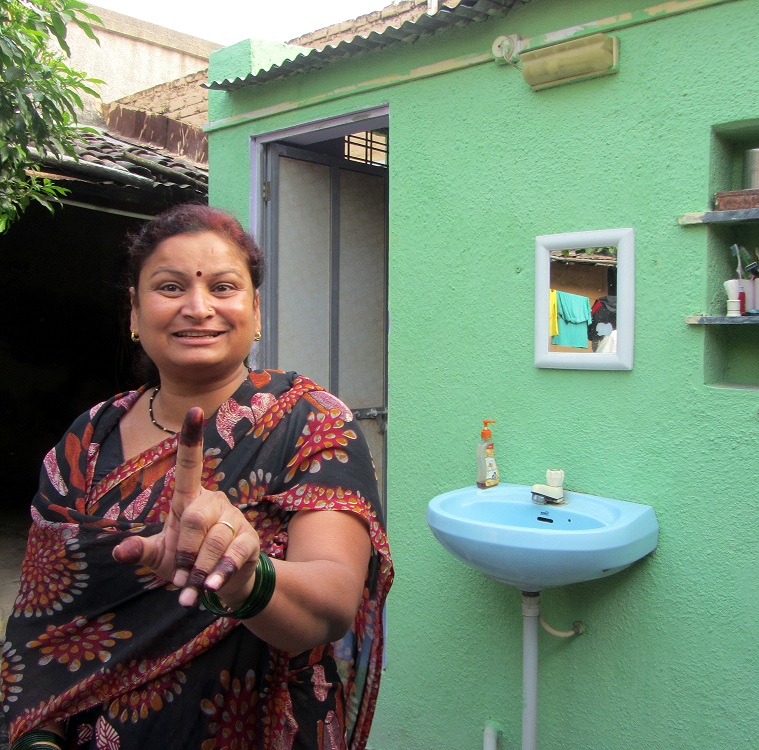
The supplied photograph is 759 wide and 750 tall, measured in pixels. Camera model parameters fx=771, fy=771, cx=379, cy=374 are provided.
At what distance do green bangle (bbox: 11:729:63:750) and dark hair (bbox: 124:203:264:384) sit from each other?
89cm

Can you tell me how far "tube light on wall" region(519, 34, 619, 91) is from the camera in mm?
2623

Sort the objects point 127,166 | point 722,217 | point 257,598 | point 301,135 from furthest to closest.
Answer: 1. point 127,166
2. point 301,135
3. point 722,217
4. point 257,598

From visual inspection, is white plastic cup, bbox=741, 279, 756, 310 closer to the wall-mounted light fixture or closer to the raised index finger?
the wall-mounted light fixture

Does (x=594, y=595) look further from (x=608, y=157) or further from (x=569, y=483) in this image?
(x=608, y=157)

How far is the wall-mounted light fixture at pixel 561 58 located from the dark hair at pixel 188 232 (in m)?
1.58

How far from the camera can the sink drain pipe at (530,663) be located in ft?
9.08

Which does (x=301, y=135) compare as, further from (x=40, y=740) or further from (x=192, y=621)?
(x=40, y=740)

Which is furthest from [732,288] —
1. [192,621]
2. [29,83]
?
[29,83]

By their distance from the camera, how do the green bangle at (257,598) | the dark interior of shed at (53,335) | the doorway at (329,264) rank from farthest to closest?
the dark interior of shed at (53,335) → the doorway at (329,264) → the green bangle at (257,598)

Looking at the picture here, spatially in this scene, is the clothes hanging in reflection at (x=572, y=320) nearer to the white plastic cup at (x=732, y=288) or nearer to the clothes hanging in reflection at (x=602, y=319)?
the clothes hanging in reflection at (x=602, y=319)

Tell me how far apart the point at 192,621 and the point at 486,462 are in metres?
1.74

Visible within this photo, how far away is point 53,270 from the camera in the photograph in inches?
287

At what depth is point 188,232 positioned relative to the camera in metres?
1.57

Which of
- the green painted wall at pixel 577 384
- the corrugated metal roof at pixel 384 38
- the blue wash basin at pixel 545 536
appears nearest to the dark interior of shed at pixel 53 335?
the corrugated metal roof at pixel 384 38
